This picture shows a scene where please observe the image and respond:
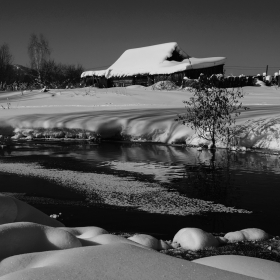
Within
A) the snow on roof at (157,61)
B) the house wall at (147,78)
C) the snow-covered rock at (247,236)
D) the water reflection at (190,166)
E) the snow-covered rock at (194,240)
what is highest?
the snow on roof at (157,61)

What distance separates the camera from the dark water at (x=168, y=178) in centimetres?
592

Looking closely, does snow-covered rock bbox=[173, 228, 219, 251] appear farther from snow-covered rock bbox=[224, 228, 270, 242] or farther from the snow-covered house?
the snow-covered house

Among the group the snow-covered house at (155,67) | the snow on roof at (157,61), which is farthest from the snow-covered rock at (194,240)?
the snow on roof at (157,61)

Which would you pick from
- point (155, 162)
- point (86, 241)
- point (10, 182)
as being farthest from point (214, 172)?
point (86, 241)

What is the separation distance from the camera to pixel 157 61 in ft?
133

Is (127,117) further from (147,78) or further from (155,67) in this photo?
(147,78)

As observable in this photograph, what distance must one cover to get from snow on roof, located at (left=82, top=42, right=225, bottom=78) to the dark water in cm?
2298

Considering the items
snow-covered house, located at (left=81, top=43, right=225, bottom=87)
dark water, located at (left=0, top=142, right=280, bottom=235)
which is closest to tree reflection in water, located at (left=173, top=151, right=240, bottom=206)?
dark water, located at (left=0, top=142, right=280, bottom=235)

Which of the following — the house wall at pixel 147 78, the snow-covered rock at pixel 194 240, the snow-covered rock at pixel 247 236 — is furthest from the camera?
the house wall at pixel 147 78

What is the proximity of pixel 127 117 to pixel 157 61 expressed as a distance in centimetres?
2434

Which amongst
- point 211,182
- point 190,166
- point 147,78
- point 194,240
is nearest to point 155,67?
point 147,78

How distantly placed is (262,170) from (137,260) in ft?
27.1

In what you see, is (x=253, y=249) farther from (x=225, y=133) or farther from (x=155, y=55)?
(x=155, y=55)

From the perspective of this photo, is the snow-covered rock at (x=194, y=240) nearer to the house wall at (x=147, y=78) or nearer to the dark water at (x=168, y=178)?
the dark water at (x=168, y=178)
